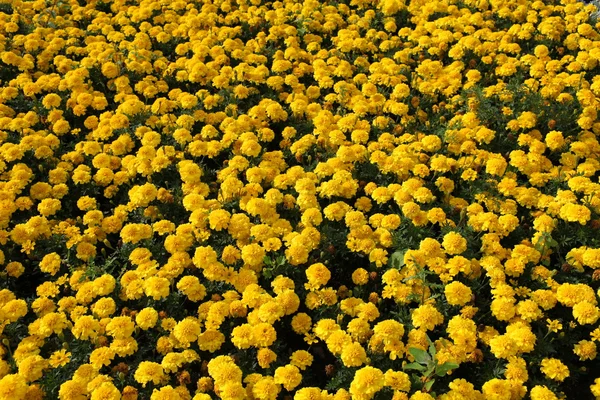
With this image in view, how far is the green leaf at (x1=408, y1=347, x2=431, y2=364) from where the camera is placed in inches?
121

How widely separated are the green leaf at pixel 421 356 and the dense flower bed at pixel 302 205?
1 centimetres

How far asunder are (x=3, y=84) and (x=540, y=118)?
5.15m

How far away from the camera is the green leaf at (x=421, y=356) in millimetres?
3064

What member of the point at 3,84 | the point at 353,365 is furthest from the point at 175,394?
the point at 3,84

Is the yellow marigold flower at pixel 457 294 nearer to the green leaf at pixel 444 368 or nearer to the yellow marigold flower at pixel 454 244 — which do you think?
the yellow marigold flower at pixel 454 244

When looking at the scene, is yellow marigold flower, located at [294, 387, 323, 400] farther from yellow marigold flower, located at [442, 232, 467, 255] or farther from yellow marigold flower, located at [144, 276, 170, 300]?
yellow marigold flower, located at [442, 232, 467, 255]

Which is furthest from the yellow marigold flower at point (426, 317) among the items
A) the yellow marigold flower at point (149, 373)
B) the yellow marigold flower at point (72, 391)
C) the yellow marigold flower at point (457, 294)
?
the yellow marigold flower at point (72, 391)

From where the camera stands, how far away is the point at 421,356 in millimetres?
3066

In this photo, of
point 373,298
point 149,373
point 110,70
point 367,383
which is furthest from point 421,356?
point 110,70

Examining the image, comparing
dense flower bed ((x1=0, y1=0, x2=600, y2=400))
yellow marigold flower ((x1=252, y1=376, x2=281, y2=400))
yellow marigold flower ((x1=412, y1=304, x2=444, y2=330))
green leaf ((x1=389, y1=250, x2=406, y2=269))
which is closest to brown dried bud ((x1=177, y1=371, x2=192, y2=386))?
dense flower bed ((x1=0, y1=0, x2=600, y2=400))

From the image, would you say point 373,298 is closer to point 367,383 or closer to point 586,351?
point 367,383

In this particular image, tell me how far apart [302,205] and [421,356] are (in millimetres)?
1521

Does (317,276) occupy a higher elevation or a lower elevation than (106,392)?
higher

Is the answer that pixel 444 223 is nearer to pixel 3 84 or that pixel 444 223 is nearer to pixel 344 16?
pixel 344 16
